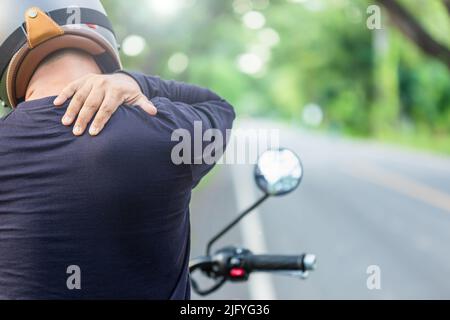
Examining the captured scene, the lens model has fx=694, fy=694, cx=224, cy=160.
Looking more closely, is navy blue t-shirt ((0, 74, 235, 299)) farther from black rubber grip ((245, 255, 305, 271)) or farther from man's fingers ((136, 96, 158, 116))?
black rubber grip ((245, 255, 305, 271))

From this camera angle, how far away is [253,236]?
10.1 m

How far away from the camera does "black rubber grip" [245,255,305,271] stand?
7.23 ft

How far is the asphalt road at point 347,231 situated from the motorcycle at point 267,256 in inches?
49.0

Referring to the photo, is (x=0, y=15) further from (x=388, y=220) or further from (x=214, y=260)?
(x=388, y=220)

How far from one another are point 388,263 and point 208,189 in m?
10.8

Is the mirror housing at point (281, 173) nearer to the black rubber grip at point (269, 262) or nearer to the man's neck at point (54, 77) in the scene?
the black rubber grip at point (269, 262)

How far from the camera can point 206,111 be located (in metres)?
1.77

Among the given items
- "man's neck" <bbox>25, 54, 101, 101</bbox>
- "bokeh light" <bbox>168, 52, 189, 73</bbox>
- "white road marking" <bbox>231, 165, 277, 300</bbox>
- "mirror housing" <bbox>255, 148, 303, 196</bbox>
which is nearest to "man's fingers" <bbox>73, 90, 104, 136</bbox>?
"man's neck" <bbox>25, 54, 101, 101</bbox>

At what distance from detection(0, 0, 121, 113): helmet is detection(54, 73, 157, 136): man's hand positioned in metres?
0.11

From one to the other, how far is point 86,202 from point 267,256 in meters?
0.91

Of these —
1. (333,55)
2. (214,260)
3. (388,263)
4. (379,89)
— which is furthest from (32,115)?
(333,55)
